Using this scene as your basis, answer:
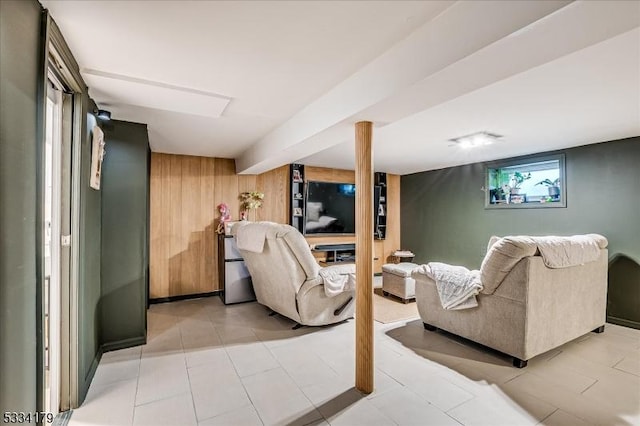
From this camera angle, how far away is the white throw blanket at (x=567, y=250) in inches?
98.4

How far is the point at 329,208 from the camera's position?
5.73m

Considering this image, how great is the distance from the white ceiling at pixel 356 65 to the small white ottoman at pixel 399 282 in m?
2.07

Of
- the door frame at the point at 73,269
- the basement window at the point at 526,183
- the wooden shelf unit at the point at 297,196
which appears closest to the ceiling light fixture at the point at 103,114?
the door frame at the point at 73,269

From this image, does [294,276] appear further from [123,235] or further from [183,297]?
[183,297]

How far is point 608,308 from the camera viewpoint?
12.1 feet

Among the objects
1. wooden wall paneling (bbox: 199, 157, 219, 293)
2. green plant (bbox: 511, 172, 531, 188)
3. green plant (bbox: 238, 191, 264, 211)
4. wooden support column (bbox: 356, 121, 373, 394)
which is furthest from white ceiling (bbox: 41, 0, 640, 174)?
green plant (bbox: 238, 191, 264, 211)

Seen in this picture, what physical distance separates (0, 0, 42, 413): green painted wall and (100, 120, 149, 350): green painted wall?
173 cm

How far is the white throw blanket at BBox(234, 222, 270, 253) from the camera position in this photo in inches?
127

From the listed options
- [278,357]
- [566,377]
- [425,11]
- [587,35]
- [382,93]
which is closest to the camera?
[587,35]

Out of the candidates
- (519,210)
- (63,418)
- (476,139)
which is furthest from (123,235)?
(519,210)

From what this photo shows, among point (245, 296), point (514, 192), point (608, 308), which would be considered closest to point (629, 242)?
point (608, 308)

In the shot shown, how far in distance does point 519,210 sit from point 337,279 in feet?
10.1

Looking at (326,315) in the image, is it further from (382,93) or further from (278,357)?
(382,93)

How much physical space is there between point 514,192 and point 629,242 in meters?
1.43
